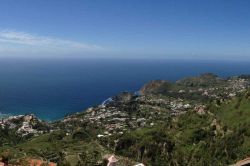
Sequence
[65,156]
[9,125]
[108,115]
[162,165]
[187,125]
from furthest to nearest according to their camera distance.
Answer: [108,115] → [9,125] → [187,125] → [162,165] → [65,156]

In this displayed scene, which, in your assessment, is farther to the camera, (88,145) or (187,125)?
(187,125)

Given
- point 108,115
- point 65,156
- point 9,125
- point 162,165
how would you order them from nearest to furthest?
point 65,156 < point 162,165 < point 9,125 < point 108,115

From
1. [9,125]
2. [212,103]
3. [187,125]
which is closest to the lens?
[187,125]

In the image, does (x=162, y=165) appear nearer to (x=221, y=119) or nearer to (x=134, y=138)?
(x=134, y=138)

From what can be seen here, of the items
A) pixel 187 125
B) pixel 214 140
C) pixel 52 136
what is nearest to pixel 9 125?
pixel 52 136

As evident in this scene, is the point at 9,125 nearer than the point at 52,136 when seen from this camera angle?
No

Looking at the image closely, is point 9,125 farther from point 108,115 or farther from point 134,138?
point 134,138

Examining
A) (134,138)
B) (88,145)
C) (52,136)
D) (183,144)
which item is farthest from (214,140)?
(52,136)

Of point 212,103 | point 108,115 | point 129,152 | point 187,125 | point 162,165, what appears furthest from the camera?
point 108,115

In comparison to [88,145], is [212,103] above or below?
above
